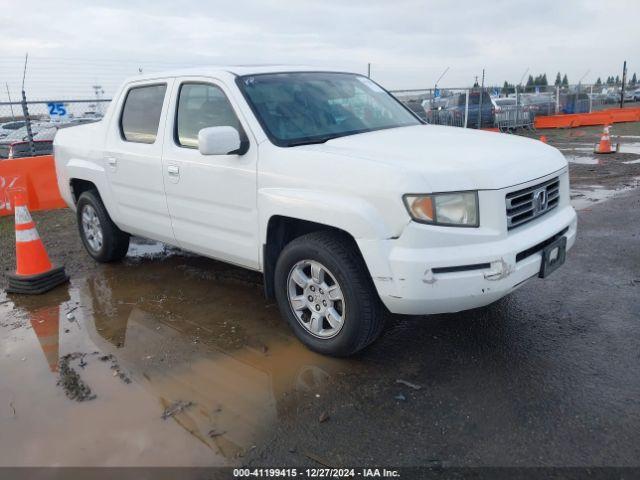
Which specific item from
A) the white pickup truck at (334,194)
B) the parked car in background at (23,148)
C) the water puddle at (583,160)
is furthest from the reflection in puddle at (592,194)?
the parked car in background at (23,148)

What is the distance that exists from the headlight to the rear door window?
2.58 meters

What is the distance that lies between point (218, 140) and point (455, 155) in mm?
1510

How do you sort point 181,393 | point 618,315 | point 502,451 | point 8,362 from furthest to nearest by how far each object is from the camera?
point 618,315 → point 8,362 → point 181,393 → point 502,451

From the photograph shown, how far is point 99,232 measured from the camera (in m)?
5.55

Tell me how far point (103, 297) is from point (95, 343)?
3.28 ft

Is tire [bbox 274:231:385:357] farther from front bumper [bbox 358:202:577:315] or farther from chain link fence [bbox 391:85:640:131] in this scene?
chain link fence [bbox 391:85:640:131]

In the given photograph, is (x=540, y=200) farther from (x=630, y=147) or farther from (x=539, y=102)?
(x=539, y=102)

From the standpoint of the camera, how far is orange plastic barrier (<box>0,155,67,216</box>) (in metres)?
8.31

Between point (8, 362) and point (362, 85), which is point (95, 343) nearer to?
point (8, 362)

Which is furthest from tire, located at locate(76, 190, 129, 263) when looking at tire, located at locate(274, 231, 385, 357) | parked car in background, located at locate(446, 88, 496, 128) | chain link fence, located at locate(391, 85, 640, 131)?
parked car in background, located at locate(446, 88, 496, 128)

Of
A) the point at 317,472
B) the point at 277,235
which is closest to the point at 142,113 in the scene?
the point at 277,235

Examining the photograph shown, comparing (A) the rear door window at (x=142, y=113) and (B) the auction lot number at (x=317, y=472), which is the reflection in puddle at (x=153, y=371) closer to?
(B) the auction lot number at (x=317, y=472)

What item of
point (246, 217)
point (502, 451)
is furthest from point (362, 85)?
point (502, 451)

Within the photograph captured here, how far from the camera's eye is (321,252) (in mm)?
3266
